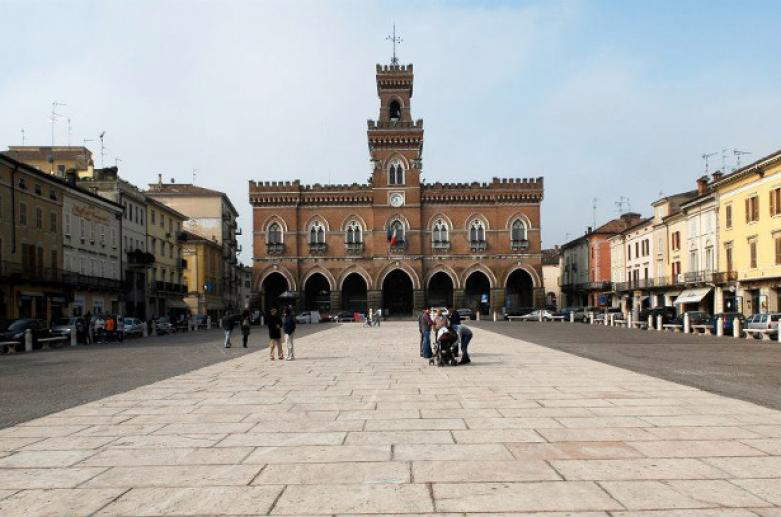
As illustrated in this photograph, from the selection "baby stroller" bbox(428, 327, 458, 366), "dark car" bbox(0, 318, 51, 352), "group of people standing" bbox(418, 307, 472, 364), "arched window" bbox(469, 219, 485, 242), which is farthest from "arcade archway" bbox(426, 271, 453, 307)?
"baby stroller" bbox(428, 327, 458, 366)

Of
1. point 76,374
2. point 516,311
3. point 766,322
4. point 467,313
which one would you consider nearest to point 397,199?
point 467,313

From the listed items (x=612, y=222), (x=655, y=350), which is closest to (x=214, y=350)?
(x=655, y=350)

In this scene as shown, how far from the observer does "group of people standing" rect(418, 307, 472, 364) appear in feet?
60.0

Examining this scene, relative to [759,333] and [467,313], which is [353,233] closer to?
[467,313]

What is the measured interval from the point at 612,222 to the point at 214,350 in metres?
60.3

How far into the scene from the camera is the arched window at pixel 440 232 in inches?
2843

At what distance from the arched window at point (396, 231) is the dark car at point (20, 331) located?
40000mm

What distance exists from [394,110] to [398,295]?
746 inches

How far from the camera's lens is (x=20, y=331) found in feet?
105

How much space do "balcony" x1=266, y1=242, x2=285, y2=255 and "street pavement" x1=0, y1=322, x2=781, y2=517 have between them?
191ft

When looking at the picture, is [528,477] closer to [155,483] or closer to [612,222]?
[155,483]

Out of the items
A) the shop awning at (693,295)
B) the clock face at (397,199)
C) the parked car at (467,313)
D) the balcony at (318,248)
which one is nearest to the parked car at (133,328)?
the balcony at (318,248)

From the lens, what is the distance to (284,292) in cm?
7188

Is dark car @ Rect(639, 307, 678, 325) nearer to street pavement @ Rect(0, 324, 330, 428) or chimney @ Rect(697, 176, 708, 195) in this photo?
chimney @ Rect(697, 176, 708, 195)
